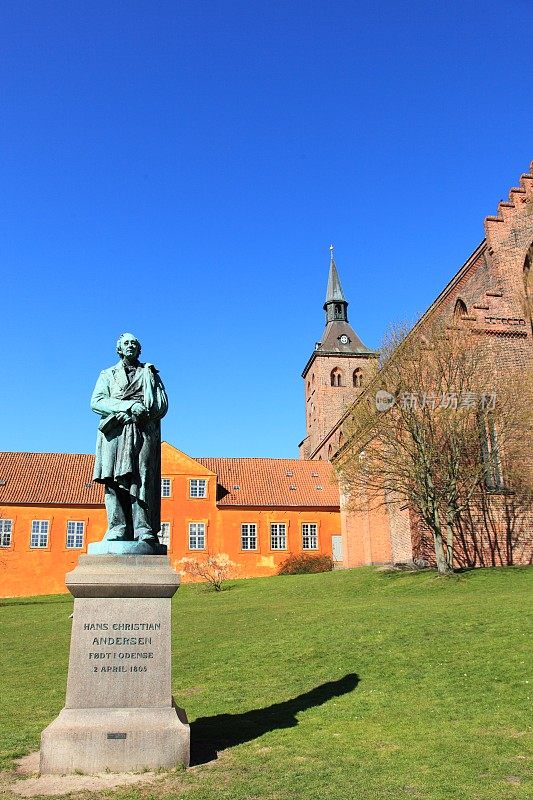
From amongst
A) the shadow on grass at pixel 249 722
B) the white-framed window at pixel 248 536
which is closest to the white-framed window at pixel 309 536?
the white-framed window at pixel 248 536

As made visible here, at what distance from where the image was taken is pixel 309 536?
43312mm

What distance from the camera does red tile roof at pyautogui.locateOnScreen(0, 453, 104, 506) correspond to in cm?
4109

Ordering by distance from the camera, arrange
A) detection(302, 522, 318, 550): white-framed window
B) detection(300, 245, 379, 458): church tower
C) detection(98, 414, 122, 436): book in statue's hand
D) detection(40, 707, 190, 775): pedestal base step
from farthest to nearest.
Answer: detection(300, 245, 379, 458): church tower → detection(302, 522, 318, 550): white-framed window → detection(98, 414, 122, 436): book in statue's hand → detection(40, 707, 190, 775): pedestal base step

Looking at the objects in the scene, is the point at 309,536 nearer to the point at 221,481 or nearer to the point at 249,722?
the point at 221,481

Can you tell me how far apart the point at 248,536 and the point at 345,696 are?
3316 centimetres

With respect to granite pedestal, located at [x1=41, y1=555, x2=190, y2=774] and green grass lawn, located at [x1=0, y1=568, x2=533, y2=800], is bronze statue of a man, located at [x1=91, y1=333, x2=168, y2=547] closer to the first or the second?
granite pedestal, located at [x1=41, y1=555, x2=190, y2=774]

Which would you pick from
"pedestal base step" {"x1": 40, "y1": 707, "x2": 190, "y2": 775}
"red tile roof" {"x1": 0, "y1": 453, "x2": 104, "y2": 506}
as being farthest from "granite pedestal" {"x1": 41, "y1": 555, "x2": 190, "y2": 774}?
"red tile roof" {"x1": 0, "y1": 453, "x2": 104, "y2": 506}

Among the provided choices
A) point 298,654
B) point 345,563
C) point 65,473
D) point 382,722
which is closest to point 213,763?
point 382,722

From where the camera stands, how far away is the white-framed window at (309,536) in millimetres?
43031

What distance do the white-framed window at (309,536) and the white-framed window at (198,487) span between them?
6.72 m

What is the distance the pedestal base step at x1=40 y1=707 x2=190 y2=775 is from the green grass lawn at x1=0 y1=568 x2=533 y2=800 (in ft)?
0.99

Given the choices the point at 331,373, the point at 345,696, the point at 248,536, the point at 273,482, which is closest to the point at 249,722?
the point at 345,696

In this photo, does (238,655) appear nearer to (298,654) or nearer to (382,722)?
(298,654)

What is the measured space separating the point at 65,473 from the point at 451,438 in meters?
28.7
